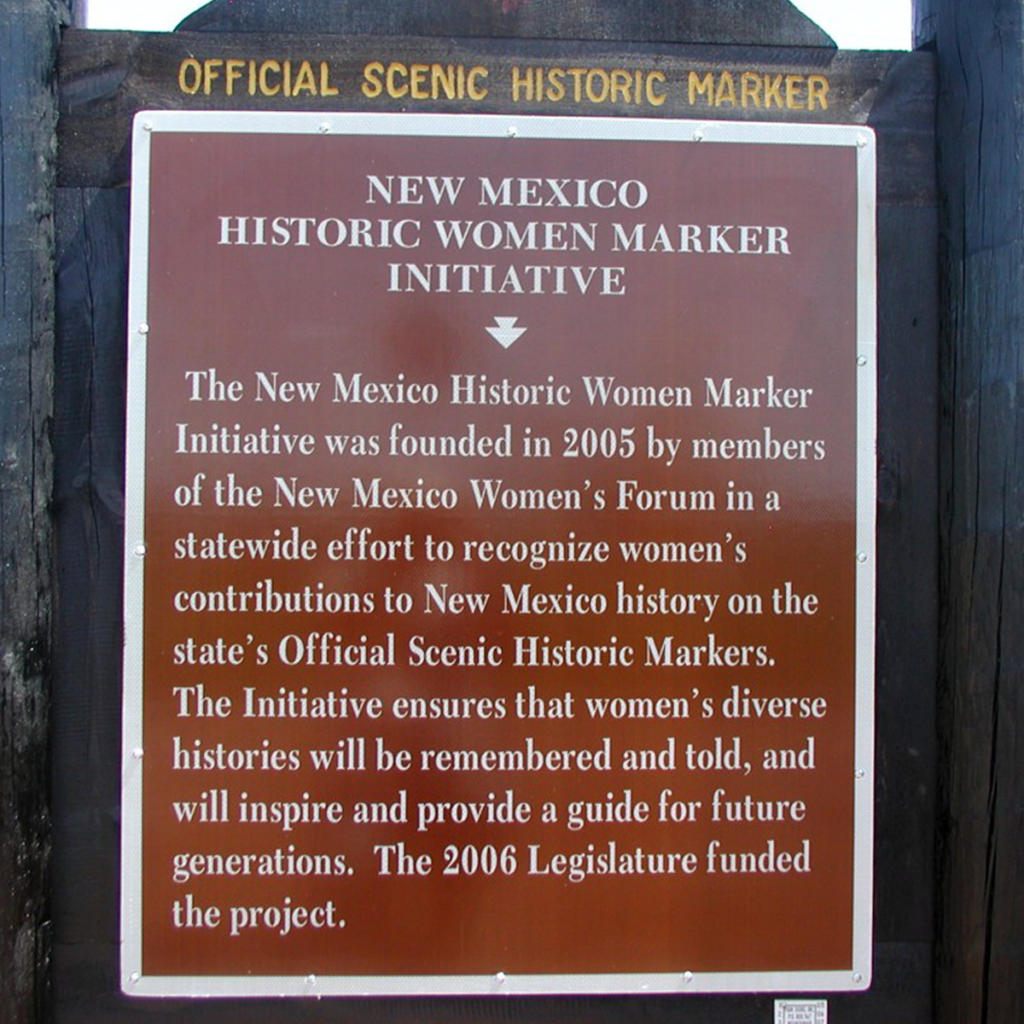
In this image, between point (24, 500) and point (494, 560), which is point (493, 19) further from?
point (24, 500)

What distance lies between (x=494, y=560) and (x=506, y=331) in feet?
1.61

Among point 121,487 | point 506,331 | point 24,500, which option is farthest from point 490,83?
point 24,500

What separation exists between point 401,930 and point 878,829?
3.51 ft

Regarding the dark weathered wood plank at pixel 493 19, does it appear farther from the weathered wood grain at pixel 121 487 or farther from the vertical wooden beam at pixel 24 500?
the vertical wooden beam at pixel 24 500

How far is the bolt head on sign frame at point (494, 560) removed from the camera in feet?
6.57

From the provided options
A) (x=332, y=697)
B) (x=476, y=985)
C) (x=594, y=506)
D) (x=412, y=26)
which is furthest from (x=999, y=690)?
(x=412, y=26)

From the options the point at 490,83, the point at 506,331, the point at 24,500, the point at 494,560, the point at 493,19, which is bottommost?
the point at 494,560

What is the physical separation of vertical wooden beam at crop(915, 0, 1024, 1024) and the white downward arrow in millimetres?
961

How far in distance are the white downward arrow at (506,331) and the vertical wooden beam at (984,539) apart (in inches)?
37.8

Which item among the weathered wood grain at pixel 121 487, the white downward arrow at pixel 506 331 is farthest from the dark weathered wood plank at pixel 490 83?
the white downward arrow at pixel 506 331

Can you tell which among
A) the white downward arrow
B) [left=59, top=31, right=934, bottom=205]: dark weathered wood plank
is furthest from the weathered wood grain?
the white downward arrow

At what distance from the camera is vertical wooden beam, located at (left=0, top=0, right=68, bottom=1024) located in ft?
6.48

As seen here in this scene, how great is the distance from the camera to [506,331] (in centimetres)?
203

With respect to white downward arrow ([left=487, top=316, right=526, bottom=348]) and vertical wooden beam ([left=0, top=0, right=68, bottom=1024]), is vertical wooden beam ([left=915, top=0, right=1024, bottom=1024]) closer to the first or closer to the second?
white downward arrow ([left=487, top=316, right=526, bottom=348])
